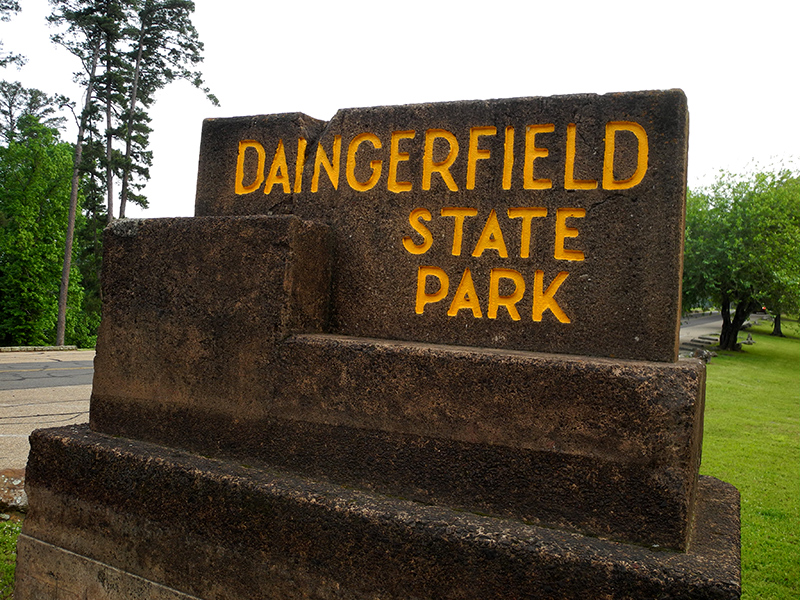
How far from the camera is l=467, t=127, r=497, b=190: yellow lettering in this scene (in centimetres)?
235

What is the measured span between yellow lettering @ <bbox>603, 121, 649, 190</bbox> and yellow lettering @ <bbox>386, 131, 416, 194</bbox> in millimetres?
782

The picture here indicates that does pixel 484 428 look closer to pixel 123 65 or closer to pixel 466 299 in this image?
pixel 466 299

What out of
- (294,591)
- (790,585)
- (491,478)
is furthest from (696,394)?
(790,585)

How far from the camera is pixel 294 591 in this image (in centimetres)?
212

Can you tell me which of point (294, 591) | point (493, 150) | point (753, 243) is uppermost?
point (753, 243)

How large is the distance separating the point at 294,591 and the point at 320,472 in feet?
1.37

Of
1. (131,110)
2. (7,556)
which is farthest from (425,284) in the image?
(131,110)

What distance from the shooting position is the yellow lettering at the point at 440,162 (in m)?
2.40

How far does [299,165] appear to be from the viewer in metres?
2.72

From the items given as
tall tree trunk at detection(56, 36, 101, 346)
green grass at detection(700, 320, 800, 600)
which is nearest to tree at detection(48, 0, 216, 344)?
tall tree trunk at detection(56, 36, 101, 346)

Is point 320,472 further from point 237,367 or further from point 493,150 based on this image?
point 493,150

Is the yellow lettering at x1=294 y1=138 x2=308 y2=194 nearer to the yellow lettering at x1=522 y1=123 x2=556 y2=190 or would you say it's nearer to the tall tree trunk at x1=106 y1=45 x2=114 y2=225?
the yellow lettering at x1=522 y1=123 x2=556 y2=190

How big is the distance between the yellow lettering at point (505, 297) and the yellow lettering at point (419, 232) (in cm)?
30

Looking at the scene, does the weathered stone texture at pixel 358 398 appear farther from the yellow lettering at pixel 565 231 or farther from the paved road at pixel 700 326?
the paved road at pixel 700 326
